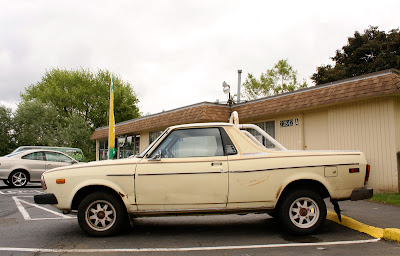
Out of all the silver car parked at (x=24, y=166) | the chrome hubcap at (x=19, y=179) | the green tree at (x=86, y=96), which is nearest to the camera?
the silver car parked at (x=24, y=166)

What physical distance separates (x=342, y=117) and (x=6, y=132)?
39349 mm

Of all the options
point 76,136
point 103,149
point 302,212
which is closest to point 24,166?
point 302,212

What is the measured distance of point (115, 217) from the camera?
532cm

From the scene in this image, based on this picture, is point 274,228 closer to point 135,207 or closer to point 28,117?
point 135,207

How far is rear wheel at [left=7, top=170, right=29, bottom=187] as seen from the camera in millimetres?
13578

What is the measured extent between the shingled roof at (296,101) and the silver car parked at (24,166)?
5465 mm

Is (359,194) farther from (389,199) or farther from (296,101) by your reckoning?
(296,101)

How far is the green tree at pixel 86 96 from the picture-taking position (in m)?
44.3

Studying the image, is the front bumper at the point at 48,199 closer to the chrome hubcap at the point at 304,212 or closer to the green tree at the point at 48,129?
the chrome hubcap at the point at 304,212

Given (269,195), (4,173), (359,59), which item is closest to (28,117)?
(4,173)

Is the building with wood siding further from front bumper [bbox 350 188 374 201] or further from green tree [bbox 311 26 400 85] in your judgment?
green tree [bbox 311 26 400 85]

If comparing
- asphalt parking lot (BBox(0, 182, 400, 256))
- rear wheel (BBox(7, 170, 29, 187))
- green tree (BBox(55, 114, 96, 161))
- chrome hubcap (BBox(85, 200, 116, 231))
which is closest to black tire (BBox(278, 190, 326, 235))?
asphalt parking lot (BBox(0, 182, 400, 256))

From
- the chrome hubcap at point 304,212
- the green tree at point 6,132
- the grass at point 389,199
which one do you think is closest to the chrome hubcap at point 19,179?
the chrome hubcap at point 304,212

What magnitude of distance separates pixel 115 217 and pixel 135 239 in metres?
0.44
